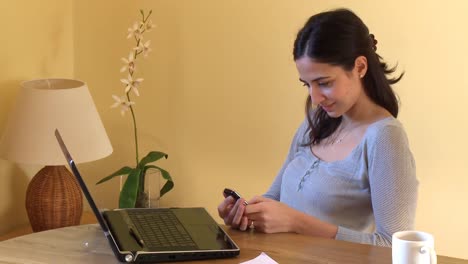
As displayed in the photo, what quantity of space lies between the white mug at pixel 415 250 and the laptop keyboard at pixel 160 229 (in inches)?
16.8

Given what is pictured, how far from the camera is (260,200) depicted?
1.71 meters

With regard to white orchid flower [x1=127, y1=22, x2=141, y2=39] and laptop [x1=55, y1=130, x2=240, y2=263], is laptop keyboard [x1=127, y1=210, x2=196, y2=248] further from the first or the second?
white orchid flower [x1=127, y1=22, x2=141, y2=39]

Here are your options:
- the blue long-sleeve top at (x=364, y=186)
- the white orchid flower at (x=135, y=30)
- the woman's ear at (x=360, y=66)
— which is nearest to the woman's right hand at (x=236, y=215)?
the blue long-sleeve top at (x=364, y=186)

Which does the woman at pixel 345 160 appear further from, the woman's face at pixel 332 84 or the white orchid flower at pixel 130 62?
the white orchid flower at pixel 130 62

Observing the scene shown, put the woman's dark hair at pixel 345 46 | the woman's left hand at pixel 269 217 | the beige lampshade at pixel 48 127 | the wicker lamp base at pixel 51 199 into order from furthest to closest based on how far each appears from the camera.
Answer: the wicker lamp base at pixel 51 199
the beige lampshade at pixel 48 127
the woman's dark hair at pixel 345 46
the woman's left hand at pixel 269 217

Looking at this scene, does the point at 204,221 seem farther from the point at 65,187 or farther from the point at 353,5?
the point at 353,5

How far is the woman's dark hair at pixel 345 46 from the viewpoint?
1805mm

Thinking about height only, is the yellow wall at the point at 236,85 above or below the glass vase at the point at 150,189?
above

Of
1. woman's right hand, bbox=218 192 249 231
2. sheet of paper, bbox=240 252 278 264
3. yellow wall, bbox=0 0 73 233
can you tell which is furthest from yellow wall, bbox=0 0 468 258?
sheet of paper, bbox=240 252 278 264

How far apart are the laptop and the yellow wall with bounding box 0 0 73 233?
41.5 inches

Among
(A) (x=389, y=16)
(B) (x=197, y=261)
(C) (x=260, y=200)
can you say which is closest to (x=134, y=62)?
(A) (x=389, y=16)

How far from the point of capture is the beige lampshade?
2.25 meters

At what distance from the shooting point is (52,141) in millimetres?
2260

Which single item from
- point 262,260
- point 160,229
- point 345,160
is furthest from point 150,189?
point 262,260
